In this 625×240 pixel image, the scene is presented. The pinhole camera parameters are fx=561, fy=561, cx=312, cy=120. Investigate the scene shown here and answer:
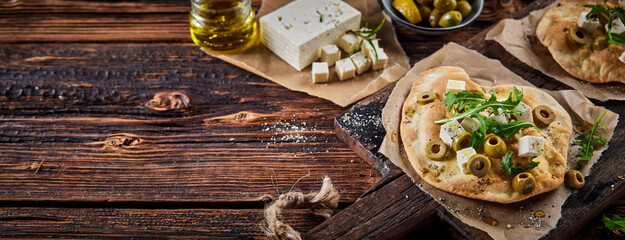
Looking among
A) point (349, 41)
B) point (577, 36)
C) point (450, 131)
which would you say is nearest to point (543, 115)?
point (450, 131)

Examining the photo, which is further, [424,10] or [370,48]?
[424,10]

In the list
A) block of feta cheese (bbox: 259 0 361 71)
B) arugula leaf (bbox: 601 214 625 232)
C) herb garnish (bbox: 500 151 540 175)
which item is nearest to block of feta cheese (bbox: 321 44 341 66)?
block of feta cheese (bbox: 259 0 361 71)

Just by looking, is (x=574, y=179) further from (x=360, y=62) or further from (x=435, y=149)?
(x=360, y=62)

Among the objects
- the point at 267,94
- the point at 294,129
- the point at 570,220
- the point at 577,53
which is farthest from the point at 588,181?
the point at 267,94

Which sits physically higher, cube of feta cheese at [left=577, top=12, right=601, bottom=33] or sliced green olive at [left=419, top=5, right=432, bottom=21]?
cube of feta cheese at [left=577, top=12, right=601, bottom=33]

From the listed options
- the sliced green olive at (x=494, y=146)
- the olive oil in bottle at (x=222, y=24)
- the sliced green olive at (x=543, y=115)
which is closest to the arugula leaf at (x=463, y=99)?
the sliced green olive at (x=494, y=146)

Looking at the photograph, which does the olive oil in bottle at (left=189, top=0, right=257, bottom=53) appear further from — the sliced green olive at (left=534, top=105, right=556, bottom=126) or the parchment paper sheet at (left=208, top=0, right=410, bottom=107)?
the sliced green olive at (left=534, top=105, right=556, bottom=126)
